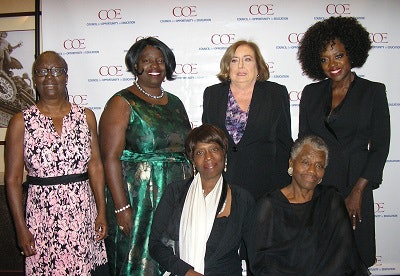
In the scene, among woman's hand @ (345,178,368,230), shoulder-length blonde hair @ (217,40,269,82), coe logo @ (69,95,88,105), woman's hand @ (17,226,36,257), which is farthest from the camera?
coe logo @ (69,95,88,105)

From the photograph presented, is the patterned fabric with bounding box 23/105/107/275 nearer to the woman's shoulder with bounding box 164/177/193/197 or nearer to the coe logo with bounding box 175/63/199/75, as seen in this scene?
the woman's shoulder with bounding box 164/177/193/197

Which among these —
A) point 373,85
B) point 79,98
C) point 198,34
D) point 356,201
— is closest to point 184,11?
point 198,34

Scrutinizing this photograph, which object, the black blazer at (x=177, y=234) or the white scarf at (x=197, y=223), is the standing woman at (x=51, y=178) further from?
the white scarf at (x=197, y=223)

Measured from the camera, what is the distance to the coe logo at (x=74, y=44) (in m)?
3.64

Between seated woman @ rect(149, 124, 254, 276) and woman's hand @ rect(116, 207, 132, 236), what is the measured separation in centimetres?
27

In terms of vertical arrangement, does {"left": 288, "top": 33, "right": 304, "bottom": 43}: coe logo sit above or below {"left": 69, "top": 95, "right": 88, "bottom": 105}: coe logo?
above

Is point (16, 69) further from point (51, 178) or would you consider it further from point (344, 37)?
point (344, 37)

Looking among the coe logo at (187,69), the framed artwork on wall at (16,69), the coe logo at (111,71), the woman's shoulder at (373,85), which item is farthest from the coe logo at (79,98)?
the woman's shoulder at (373,85)

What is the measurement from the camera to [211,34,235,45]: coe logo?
145 inches

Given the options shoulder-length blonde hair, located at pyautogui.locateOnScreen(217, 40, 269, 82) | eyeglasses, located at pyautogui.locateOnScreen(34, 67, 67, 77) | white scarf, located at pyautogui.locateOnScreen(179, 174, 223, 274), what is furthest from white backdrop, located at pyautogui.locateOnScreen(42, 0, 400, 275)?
white scarf, located at pyautogui.locateOnScreen(179, 174, 223, 274)

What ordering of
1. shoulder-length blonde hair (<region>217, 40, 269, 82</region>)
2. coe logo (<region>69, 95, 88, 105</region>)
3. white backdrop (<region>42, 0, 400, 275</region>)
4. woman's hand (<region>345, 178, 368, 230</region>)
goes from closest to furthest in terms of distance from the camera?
woman's hand (<region>345, 178, 368, 230</region>)
shoulder-length blonde hair (<region>217, 40, 269, 82</region>)
white backdrop (<region>42, 0, 400, 275</region>)
coe logo (<region>69, 95, 88, 105</region>)

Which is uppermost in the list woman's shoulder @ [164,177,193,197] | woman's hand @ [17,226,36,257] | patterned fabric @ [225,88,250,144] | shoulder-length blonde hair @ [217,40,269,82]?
shoulder-length blonde hair @ [217,40,269,82]

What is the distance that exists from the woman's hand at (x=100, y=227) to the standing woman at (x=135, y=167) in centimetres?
7

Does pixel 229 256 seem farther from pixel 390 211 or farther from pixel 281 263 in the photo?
pixel 390 211
